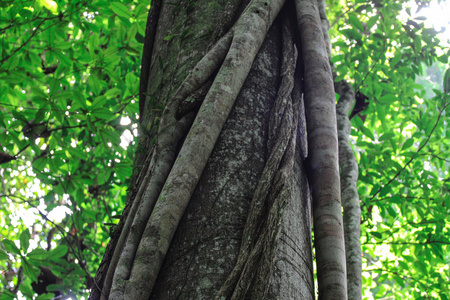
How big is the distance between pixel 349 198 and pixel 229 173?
1698mm

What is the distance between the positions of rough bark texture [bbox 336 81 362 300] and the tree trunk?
989mm

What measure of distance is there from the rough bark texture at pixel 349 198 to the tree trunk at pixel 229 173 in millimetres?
989

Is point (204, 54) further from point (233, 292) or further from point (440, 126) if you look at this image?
point (440, 126)

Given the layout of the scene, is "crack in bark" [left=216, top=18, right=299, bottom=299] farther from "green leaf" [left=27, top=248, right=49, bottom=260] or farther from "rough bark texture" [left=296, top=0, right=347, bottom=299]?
"green leaf" [left=27, top=248, right=49, bottom=260]

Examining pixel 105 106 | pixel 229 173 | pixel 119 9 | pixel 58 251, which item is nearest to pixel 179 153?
pixel 229 173

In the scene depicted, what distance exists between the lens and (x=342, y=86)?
12.0ft

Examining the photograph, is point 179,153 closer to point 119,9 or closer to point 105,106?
point 119,9

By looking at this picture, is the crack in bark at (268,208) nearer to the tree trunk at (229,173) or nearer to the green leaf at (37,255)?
the tree trunk at (229,173)

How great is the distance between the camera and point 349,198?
2863 millimetres

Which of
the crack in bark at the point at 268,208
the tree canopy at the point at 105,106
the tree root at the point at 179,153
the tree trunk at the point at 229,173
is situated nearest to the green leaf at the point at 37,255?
the tree canopy at the point at 105,106

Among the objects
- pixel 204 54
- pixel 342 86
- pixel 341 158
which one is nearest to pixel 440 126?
pixel 342 86

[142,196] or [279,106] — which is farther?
[279,106]

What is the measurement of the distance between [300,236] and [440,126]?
3.38 meters

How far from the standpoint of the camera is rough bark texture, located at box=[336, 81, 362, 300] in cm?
242
